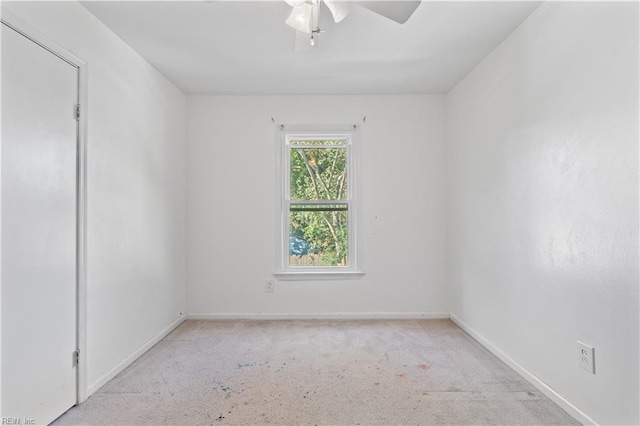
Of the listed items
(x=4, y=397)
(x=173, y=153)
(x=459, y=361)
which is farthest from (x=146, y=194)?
(x=459, y=361)

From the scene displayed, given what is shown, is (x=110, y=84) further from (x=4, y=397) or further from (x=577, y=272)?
(x=577, y=272)

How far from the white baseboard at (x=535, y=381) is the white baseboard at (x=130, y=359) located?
8.83 feet

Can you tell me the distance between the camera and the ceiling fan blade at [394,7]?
1648mm

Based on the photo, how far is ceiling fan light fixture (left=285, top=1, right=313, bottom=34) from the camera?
180cm

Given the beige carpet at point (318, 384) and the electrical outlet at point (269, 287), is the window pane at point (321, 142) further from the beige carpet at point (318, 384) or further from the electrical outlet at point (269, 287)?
the beige carpet at point (318, 384)

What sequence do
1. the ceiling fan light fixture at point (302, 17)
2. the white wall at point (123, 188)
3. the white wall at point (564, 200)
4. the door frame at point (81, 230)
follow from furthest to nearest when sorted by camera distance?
the white wall at point (123, 188) < the door frame at point (81, 230) < the ceiling fan light fixture at point (302, 17) < the white wall at point (564, 200)

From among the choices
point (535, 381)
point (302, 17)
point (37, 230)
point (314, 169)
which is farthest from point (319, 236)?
point (37, 230)

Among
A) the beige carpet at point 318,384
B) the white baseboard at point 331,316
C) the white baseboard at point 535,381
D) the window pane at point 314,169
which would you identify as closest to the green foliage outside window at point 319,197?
the window pane at point 314,169

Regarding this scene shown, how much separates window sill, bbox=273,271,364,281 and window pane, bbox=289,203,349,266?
13 cm

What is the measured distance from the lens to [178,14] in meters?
2.22

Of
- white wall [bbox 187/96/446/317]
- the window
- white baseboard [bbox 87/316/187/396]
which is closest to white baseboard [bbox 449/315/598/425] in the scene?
white wall [bbox 187/96/446/317]

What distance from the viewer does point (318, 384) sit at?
2.33 meters

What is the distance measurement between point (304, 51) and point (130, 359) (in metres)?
2.59

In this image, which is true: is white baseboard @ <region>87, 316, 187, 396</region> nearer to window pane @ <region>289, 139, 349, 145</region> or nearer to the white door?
the white door
